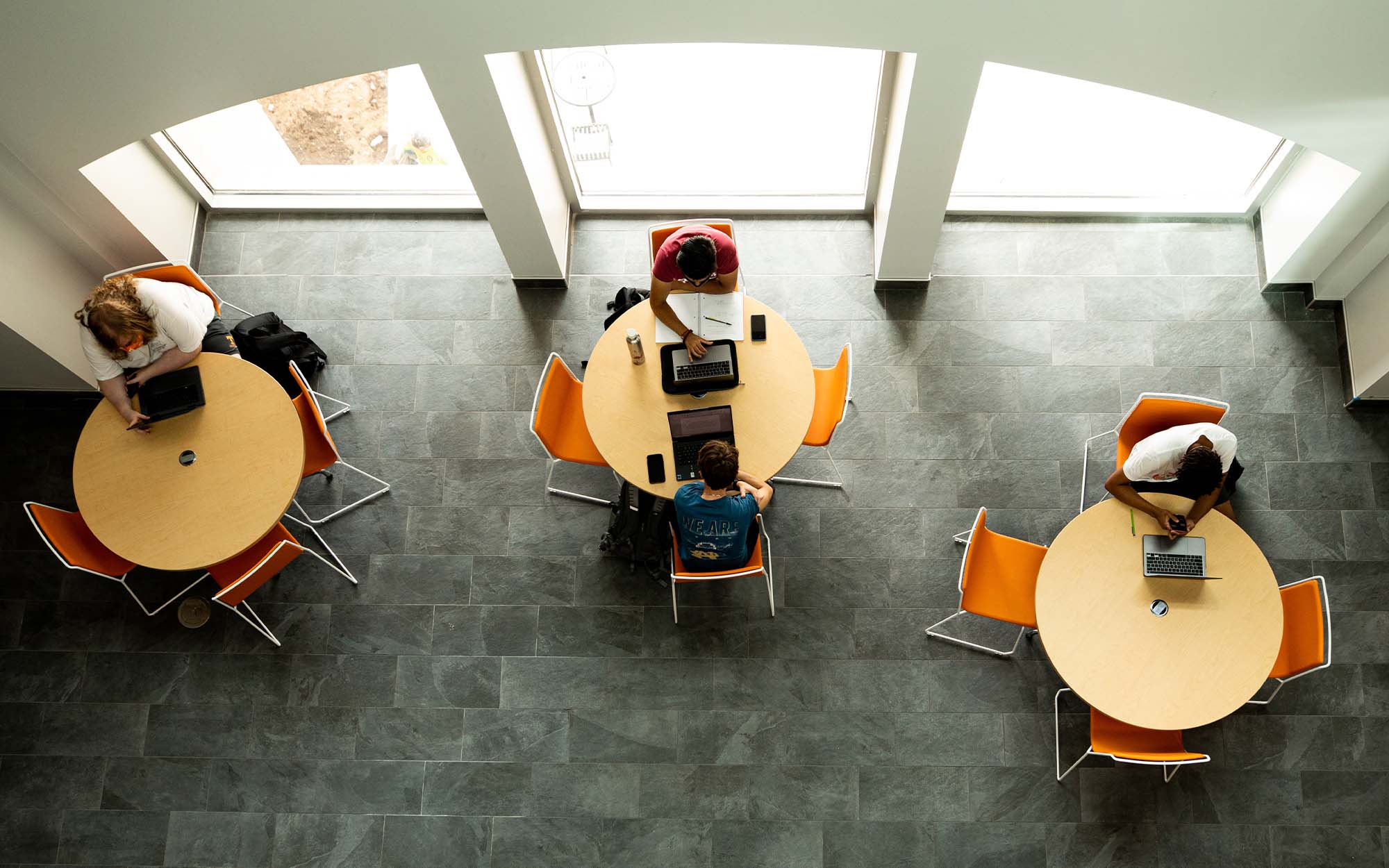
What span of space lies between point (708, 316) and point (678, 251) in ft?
1.20

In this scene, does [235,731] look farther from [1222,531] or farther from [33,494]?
[1222,531]

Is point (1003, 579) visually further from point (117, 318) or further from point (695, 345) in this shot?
point (117, 318)

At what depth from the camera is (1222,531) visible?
12.6 ft

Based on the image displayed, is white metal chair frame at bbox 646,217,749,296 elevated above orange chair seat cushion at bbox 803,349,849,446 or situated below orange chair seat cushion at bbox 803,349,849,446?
above

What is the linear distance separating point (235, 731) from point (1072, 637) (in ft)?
14.7

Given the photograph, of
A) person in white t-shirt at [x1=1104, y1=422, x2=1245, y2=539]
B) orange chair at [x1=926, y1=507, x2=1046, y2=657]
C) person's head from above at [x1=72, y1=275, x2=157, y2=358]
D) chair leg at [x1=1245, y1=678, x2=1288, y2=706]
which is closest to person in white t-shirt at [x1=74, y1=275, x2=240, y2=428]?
person's head from above at [x1=72, y1=275, x2=157, y2=358]

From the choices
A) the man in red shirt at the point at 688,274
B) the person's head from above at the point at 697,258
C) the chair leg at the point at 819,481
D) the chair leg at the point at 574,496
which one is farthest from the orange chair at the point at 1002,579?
the chair leg at the point at 574,496

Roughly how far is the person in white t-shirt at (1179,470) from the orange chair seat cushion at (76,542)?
4.86 m

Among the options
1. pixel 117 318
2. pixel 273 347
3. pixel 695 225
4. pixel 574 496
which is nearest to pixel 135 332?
pixel 117 318

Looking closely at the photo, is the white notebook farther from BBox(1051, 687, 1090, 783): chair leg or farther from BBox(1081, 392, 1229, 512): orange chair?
BBox(1051, 687, 1090, 783): chair leg

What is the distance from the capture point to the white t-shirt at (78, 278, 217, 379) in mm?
3957

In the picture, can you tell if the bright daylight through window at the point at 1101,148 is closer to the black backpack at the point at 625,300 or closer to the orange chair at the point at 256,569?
the black backpack at the point at 625,300

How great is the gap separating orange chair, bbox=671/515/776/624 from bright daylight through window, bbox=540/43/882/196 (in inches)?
91.0

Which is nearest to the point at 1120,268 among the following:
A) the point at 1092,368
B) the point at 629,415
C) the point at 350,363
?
the point at 1092,368
